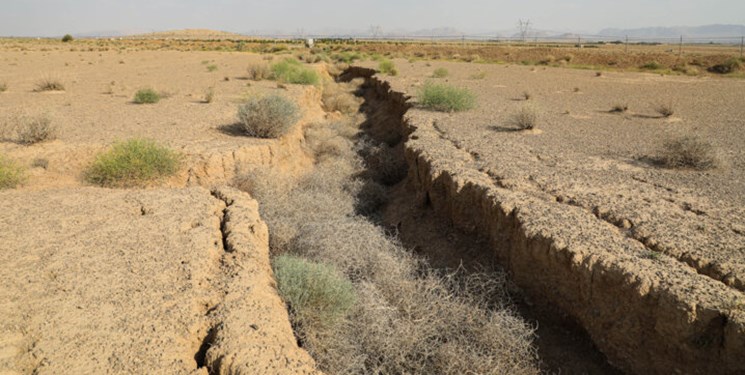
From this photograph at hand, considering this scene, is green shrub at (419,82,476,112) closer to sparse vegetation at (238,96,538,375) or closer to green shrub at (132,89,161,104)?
sparse vegetation at (238,96,538,375)

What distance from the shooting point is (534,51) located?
38.8 meters

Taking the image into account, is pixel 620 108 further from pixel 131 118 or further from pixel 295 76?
pixel 131 118

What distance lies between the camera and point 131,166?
7.15m

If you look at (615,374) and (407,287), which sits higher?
(407,287)

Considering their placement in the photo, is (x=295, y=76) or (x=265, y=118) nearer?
(x=265, y=118)

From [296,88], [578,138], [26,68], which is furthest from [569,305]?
[26,68]

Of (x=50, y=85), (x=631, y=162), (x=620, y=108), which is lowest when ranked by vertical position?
(x=631, y=162)

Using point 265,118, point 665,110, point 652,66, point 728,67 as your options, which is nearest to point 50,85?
point 265,118

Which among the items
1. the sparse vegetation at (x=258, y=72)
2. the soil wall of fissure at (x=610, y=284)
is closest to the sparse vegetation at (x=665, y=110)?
the soil wall of fissure at (x=610, y=284)

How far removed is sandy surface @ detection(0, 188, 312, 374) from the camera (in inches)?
131

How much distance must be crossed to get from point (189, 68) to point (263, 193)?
65.4ft

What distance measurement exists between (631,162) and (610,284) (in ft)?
13.7

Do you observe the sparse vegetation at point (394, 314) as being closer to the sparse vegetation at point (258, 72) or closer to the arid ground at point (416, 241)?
the arid ground at point (416, 241)

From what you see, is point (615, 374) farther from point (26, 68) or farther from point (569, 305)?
point (26, 68)
